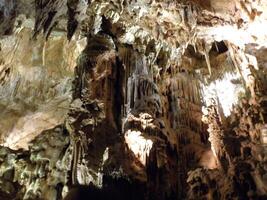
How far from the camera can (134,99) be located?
8.00 meters

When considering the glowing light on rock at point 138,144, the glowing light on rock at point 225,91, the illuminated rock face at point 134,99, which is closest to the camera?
the illuminated rock face at point 134,99

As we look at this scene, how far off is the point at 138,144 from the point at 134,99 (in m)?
1.11

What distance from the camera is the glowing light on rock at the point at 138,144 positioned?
7.23m

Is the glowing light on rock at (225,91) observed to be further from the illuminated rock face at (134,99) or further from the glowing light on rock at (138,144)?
the glowing light on rock at (138,144)

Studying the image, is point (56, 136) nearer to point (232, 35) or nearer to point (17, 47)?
point (17, 47)

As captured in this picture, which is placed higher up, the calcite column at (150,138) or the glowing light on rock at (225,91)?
the glowing light on rock at (225,91)

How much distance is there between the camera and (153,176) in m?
7.34

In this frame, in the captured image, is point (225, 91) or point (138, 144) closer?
point (138, 144)

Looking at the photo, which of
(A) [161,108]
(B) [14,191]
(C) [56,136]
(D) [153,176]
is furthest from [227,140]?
(B) [14,191]

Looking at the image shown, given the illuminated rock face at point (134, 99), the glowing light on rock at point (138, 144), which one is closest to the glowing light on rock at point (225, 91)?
the illuminated rock face at point (134, 99)

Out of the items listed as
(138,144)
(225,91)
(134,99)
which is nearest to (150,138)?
(138,144)

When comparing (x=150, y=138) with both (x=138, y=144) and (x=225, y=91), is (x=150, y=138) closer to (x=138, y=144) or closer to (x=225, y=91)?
(x=138, y=144)

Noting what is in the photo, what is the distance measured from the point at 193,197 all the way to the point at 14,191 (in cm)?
395

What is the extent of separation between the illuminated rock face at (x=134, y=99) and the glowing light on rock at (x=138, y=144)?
2 centimetres
